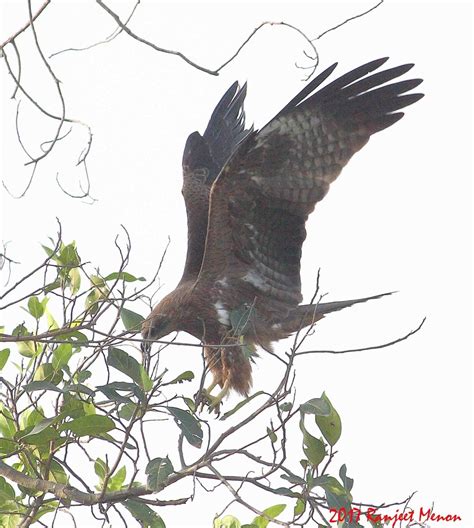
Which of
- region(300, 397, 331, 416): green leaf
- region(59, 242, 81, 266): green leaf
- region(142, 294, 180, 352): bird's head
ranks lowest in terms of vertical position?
region(300, 397, 331, 416): green leaf

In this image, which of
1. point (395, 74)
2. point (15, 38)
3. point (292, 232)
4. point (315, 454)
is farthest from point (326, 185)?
point (15, 38)

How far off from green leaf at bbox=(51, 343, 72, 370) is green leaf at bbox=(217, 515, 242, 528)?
75 cm

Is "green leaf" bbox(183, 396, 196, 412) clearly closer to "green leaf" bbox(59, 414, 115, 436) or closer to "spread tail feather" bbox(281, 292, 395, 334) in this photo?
"green leaf" bbox(59, 414, 115, 436)

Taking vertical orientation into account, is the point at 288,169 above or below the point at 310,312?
above

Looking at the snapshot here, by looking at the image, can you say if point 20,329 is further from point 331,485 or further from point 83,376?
point 331,485

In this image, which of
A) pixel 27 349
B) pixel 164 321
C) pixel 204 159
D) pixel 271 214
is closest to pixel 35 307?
pixel 27 349

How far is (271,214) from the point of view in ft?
16.8

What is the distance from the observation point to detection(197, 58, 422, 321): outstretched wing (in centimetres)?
493

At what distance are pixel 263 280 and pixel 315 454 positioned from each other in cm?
212

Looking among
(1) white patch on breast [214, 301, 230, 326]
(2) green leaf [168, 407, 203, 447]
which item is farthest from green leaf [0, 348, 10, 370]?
(1) white patch on breast [214, 301, 230, 326]

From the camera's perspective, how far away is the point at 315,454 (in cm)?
321

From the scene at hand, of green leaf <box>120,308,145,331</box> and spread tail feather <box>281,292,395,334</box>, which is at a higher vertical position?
spread tail feather <box>281,292,395,334</box>

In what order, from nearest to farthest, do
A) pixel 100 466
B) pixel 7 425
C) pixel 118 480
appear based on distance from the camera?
pixel 7 425 < pixel 100 466 < pixel 118 480

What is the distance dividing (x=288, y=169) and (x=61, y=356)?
1873 millimetres
